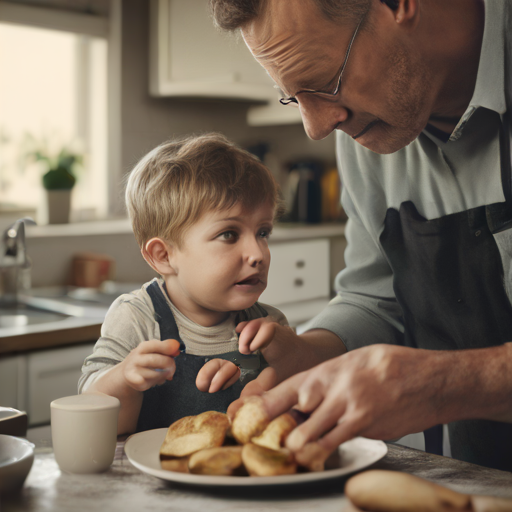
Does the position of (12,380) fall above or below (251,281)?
below

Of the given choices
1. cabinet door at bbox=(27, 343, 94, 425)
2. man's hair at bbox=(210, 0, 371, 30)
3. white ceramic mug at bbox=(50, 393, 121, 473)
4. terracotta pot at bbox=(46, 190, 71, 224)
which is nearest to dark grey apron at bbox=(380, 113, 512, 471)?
man's hair at bbox=(210, 0, 371, 30)

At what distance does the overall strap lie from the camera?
0.84 meters

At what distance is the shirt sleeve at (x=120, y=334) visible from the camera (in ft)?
2.68

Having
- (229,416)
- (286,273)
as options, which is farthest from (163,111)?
(229,416)

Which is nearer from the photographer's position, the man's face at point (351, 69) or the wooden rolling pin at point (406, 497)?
the wooden rolling pin at point (406, 497)

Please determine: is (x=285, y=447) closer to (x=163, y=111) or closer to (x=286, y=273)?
(x=286, y=273)

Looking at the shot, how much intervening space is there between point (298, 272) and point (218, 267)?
793mm

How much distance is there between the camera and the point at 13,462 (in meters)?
0.60

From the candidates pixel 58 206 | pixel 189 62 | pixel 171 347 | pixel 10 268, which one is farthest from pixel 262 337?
pixel 189 62

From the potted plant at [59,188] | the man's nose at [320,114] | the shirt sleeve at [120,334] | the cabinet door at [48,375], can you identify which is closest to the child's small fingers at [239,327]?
the shirt sleeve at [120,334]

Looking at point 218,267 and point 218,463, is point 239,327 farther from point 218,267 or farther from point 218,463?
point 218,463

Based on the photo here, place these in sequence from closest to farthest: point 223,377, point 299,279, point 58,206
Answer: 1. point 223,377
2. point 299,279
3. point 58,206

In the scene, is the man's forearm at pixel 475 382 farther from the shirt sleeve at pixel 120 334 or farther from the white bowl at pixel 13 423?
the white bowl at pixel 13 423

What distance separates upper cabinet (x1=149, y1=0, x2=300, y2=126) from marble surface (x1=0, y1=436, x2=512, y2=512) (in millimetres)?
1614
